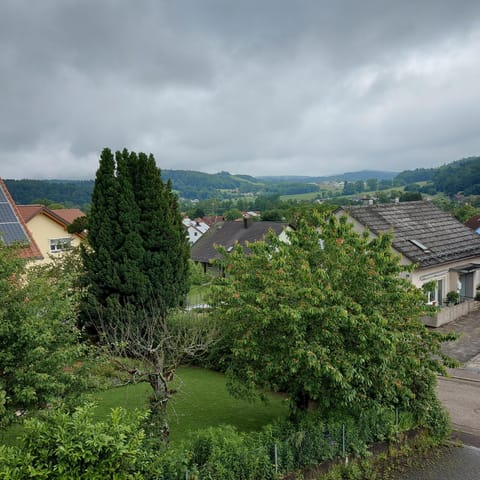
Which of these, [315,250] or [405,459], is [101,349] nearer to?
[315,250]

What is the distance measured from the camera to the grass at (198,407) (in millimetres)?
14047

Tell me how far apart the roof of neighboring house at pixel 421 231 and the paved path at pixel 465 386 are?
181 inches

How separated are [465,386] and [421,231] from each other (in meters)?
14.2

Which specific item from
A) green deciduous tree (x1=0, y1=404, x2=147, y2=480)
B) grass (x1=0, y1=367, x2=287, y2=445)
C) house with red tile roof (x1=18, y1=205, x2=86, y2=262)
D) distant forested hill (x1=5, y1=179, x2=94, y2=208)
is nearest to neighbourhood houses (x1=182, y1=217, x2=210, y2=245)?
distant forested hill (x1=5, y1=179, x2=94, y2=208)

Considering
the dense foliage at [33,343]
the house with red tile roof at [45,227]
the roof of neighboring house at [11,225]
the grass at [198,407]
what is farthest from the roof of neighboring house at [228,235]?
the dense foliage at [33,343]

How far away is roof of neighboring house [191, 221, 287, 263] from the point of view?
5047 cm

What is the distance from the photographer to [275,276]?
11.8 meters

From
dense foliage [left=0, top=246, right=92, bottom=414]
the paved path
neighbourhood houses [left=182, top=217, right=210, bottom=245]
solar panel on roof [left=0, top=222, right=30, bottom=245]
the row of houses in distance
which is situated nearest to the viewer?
dense foliage [left=0, top=246, right=92, bottom=414]

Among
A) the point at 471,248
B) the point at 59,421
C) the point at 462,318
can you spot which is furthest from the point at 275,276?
the point at 471,248

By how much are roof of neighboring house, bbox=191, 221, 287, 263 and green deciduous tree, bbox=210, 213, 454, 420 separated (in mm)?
36561

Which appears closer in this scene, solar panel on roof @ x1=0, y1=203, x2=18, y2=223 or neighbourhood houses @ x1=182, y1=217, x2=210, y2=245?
solar panel on roof @ x1=0, y1=203, x2=18, y2=223

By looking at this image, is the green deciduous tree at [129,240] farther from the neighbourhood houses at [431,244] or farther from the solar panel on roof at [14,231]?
the neighbourhood houses at [431,244]

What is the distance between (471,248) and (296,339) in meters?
24.6

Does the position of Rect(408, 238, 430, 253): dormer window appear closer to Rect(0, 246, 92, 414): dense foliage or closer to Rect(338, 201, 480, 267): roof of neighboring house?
Rect(338, 201, 480, 267): roof of neighboring house
